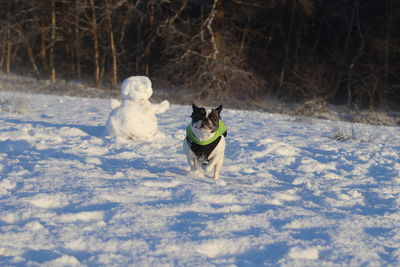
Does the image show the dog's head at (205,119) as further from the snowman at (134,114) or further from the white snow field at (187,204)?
the snowman at (134,114)

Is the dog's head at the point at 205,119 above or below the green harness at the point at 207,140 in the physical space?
above

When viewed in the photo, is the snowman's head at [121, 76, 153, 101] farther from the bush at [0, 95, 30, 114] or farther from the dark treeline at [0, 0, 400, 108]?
the dark treeline at [0, 0, 400, 108]

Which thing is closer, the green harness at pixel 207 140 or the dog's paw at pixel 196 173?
the green harness at pixel 207 140

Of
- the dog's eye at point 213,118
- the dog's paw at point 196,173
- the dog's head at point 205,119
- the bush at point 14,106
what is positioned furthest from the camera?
the bush at point 14,106

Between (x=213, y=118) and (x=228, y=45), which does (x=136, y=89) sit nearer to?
(x=213, y=118)

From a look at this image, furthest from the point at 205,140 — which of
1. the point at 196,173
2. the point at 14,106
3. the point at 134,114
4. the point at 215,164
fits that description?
the point at 14,106

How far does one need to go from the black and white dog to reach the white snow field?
10.8 inches

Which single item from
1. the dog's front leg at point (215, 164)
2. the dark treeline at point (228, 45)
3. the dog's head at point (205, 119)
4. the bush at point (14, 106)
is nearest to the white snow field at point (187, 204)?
the dog's front leg at point (215, 164)

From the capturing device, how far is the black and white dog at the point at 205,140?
5332 millimetres

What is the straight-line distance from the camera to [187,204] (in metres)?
4.37

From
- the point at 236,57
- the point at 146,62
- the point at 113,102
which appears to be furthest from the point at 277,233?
the point at 146,62

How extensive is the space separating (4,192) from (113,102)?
3.82 m

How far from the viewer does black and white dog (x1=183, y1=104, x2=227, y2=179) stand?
5.33 m

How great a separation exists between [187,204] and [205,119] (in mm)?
1299
